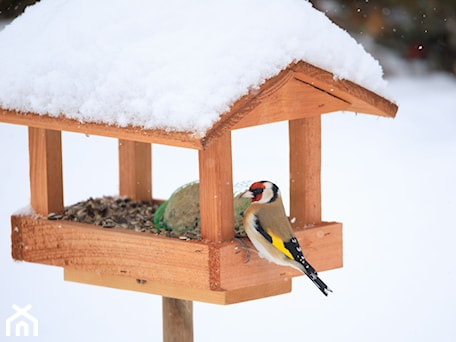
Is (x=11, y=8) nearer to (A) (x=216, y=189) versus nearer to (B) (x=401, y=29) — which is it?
(B) (x=401, y=29)

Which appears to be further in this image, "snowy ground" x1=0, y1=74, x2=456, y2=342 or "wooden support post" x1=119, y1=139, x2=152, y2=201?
"snowy ground" x1=0, y1=74, x2=456, y2=342

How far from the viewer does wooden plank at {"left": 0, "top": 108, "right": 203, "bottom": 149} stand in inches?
108

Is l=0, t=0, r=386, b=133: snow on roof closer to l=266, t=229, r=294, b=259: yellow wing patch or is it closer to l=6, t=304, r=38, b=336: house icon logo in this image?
l=266, t=229, r=294, b=259: yellow wing patch

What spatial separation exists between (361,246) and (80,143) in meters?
2.29

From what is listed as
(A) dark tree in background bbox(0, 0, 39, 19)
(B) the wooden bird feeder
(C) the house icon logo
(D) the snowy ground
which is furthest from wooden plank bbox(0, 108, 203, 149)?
(A) dark tree in background bbox(0, 0, 39, 19)

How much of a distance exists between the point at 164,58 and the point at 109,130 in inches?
10.0

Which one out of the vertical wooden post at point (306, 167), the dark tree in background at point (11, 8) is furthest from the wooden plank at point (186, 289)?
the dark tree in background at point (11, 8)

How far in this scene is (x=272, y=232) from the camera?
9.71 feet

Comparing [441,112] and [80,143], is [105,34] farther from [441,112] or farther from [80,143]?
[441,112]

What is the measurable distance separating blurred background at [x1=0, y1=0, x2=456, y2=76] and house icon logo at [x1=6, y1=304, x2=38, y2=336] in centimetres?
466

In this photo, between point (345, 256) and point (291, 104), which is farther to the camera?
point (345, 256)

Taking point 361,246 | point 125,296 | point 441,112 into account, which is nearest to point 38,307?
point 125,296

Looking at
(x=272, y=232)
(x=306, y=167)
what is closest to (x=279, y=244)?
(x=272, y=232)

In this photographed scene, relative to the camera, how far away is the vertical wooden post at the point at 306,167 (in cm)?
338
